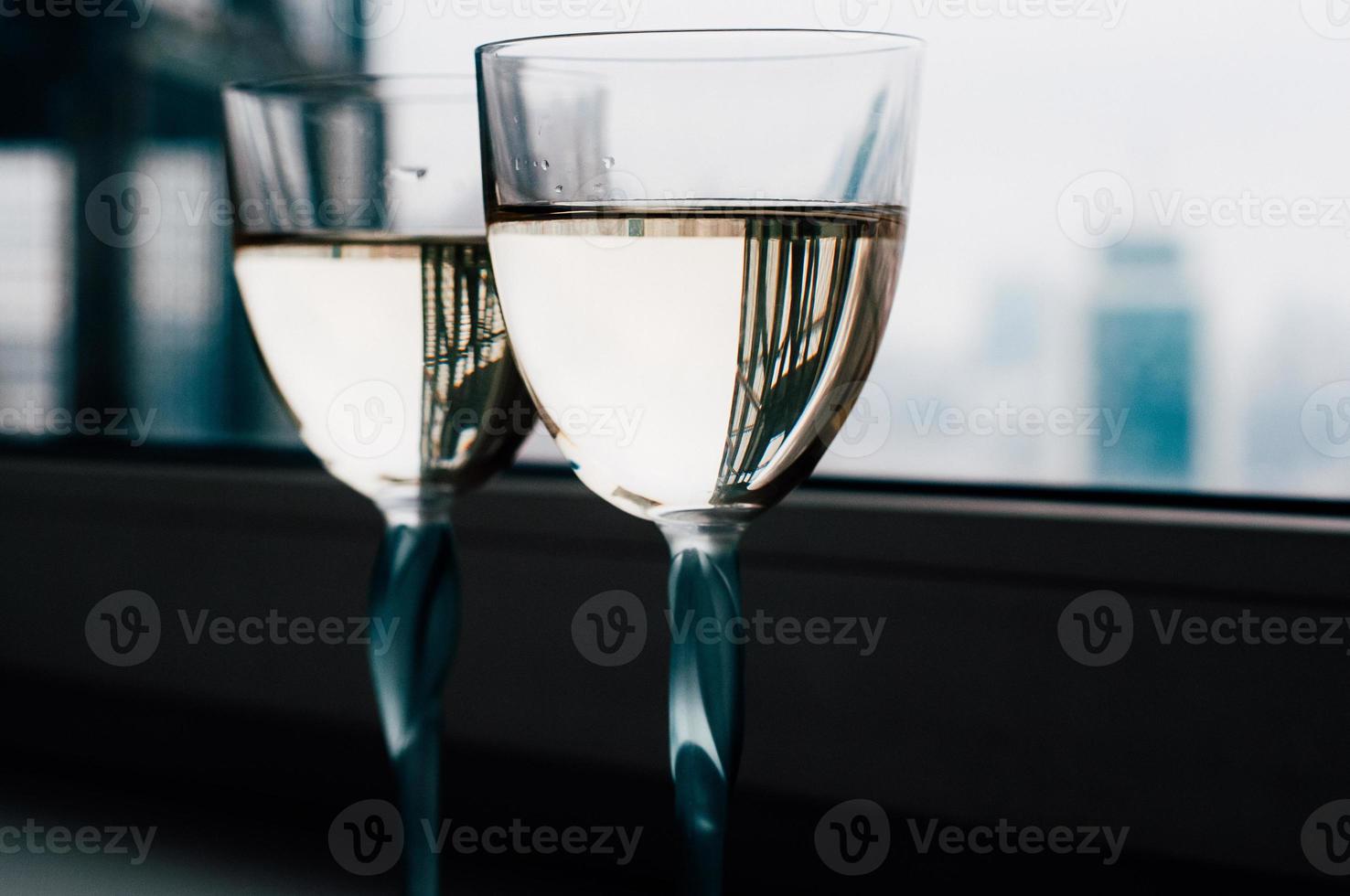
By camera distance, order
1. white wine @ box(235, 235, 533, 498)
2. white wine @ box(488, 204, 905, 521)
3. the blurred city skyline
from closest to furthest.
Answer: white wine @ box(488, 204, 905, 521)
white wine @ box(235, 235, 533, 498)
the blurred city skyline

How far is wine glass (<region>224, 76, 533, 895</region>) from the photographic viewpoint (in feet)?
1.71

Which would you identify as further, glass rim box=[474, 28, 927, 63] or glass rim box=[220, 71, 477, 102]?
glass rim box=[220, 71, 477, 102]

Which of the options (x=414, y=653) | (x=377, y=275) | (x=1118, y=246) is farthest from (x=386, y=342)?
(x=1118, y=246)

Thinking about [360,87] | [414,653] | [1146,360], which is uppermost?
Answer: [360,87]

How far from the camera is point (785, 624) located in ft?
2.28

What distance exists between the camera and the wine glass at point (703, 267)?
0.41 metres

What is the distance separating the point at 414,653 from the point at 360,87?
0.24 meters

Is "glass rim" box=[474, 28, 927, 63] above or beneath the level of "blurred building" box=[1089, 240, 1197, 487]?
above

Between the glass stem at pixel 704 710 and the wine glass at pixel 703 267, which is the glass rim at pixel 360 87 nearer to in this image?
the wine glass at pixel 703 267

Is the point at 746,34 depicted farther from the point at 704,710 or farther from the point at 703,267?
the point at 704,710

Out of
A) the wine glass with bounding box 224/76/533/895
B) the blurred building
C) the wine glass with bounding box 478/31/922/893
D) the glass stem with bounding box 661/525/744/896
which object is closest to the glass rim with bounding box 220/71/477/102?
the wine glass with bounding box 224/76/533/895

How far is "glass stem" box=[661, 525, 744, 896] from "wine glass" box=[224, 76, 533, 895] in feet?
0.46

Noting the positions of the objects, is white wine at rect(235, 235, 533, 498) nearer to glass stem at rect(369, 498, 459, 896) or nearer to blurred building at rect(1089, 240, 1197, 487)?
glass stem at rect(369, 498, 459, 896)

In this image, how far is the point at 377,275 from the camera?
0.52 meters
